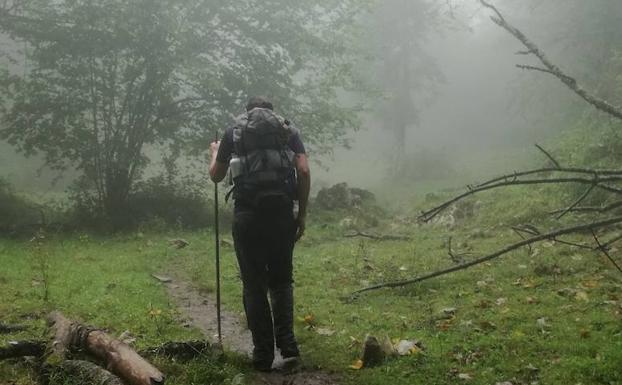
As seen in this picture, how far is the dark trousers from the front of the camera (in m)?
5.73

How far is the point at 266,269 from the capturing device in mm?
5945

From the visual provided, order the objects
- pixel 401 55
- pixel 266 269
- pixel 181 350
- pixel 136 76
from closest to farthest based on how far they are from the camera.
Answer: pixel 181 350, pixel 266 269, pixel 136 76, pixel 401 55

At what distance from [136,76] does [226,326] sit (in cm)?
1077

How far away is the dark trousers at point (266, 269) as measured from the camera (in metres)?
5.73

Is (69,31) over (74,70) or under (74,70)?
over

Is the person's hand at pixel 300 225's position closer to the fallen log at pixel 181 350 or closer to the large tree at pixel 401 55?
the fallen log at pixel 181 350

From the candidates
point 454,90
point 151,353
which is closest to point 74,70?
point 151,353

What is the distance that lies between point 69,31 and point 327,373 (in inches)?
522

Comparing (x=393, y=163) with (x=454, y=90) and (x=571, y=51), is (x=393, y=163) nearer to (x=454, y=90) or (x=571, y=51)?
(x=571, y=51)

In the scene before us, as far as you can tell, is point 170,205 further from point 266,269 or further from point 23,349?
point 23,349

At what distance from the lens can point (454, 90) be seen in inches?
2260

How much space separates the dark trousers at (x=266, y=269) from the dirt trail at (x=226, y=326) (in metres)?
0.29

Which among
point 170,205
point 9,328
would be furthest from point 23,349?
point 170,205

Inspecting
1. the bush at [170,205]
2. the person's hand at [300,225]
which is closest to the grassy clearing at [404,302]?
the person's hand at [300,225]
